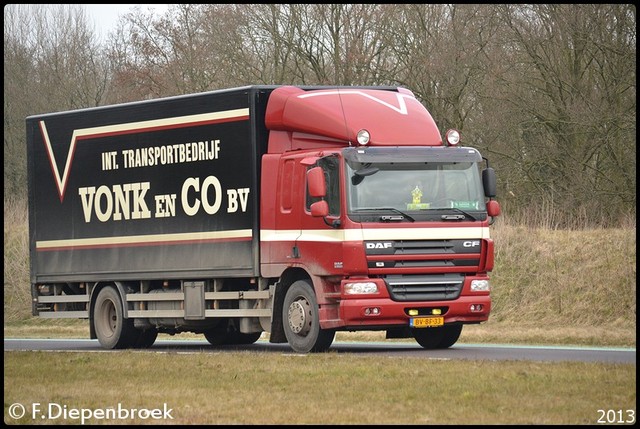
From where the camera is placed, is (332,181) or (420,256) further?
(332,181)

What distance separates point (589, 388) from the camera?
A: 47.4 ft

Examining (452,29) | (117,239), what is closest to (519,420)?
(117,239)

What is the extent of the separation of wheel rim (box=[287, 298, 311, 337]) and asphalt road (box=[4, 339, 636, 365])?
61 centimetres

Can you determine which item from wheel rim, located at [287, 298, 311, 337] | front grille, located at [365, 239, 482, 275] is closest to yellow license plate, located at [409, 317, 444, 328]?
front grille, located at [365, 239, 482, 275]

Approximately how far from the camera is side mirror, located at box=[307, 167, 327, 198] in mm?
20016

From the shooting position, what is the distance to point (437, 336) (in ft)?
73.5

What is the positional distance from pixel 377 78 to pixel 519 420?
103 feet

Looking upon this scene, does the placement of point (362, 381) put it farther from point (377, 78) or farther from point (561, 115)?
point (377, 78)

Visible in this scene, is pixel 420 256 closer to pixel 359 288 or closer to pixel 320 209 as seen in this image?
pixel 359 288

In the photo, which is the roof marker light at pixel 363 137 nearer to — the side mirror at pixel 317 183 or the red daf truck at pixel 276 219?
the red daf truck at pixel 276 219

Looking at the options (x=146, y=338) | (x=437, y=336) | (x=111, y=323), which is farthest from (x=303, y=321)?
(x=111, y=323)

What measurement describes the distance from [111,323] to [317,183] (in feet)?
20.8

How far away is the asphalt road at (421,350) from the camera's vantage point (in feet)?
63.9

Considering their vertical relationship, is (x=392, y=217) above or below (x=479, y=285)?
above
